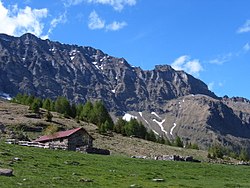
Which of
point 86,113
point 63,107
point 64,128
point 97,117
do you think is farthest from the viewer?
point 86,113

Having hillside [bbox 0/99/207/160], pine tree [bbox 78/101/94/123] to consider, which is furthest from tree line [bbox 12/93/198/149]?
hillside [bbox 0/99/207/160]

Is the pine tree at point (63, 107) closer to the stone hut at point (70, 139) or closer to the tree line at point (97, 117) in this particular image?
the tree line at point (97, 117)

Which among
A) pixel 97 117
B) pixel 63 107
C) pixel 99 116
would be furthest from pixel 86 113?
Result: pixel 63 107

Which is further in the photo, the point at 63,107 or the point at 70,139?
the point at 63,107

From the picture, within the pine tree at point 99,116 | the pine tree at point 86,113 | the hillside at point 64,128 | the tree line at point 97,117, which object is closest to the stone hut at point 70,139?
the hillside at point 64,128

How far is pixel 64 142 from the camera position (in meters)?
83.6

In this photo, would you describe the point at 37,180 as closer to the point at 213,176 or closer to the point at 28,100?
the point at 213,176

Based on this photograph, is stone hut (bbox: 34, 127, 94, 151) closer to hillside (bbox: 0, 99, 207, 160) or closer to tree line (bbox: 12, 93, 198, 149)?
hillside (bbox: 0, 99, 207, 160)

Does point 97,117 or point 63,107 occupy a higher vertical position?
point 63,107

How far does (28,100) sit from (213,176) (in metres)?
Answer: 122

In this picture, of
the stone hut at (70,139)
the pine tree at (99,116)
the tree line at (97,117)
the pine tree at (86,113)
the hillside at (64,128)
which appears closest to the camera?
the stone hut at (70,139)

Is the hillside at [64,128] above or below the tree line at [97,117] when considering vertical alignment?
below

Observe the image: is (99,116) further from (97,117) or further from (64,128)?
(64,128)

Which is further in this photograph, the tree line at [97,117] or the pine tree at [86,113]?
the pine tree at [86,113]
